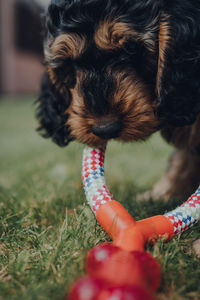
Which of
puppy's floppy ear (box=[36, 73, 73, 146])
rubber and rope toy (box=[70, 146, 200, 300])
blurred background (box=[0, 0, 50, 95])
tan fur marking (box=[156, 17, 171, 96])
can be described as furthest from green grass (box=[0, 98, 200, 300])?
blurred background (box=[0, 0, 50, 95])

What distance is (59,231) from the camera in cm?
174

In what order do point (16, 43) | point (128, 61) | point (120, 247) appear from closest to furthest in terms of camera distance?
point (120, 247) → point (128, 61) → point (16, 43)

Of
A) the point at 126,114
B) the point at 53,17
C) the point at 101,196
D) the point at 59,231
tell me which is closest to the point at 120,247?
the point at 101,196

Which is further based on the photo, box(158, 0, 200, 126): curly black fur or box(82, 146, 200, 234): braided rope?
box(158, 0, 200, 126): curly black fur

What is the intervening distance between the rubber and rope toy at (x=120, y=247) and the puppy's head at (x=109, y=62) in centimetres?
23

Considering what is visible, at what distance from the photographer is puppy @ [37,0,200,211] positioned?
1825 mm

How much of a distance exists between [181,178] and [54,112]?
3.90 ft

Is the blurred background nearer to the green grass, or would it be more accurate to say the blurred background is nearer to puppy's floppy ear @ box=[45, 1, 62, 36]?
the green grass

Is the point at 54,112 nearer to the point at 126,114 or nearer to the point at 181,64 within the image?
the point at 126,114

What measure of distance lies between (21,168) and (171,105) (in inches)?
91.3

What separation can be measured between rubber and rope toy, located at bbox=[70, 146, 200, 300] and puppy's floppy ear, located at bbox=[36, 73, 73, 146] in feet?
1.92

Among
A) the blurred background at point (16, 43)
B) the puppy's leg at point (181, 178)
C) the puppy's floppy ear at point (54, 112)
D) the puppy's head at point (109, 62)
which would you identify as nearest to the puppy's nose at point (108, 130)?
the puppy's head at point (109, 62)

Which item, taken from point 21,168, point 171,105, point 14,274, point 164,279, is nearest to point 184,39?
point 171,105

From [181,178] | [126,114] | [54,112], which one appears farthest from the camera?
[181,178]
